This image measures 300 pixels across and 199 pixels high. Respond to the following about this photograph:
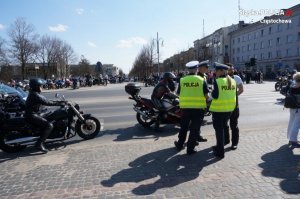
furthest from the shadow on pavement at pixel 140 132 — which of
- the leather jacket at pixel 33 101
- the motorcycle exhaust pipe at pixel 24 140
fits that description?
the leather jacket at pixel 33 101

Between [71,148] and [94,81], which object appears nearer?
[71,148]

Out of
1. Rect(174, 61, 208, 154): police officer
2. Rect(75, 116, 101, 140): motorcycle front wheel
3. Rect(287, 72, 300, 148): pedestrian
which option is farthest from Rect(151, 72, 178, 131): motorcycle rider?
Rect(287, 72, 300, 148): pedestrian

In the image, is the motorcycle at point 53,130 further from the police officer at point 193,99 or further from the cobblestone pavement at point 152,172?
the police officer at point 193,99

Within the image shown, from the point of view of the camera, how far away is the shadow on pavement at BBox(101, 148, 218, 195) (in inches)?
176

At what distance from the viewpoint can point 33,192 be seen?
171 inches

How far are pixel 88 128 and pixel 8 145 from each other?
6.11 feet

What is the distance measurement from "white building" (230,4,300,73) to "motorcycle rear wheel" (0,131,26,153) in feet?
141

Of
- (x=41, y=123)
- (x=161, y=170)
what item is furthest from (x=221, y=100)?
(x=41, y=123)

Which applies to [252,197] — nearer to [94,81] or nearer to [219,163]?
[219,163]

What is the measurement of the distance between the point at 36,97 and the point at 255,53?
229 ft

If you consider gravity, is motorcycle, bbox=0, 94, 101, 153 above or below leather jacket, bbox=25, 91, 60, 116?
below

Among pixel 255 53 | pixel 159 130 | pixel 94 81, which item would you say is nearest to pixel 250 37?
pixel 255 53

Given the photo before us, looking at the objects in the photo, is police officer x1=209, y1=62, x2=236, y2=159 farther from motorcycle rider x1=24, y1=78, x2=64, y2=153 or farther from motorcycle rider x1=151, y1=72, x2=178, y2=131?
motorcycle rider x1=24, y1=78, x2=64, y2=153

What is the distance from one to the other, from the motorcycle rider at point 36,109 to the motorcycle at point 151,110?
113 inches
